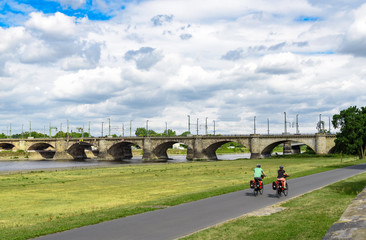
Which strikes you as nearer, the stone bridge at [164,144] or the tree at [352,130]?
the tree at [352,130]

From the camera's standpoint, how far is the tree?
3246 inches

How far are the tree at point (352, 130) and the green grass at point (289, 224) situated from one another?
225ft

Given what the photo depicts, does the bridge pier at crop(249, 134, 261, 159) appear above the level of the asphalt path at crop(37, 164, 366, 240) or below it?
above

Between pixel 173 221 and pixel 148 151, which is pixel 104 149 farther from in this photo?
pixel 173 221

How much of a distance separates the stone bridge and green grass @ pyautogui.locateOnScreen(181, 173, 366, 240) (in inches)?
3428

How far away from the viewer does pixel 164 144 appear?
131 meters

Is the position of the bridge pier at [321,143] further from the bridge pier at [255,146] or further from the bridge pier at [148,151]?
the bridge pier at [148,151]

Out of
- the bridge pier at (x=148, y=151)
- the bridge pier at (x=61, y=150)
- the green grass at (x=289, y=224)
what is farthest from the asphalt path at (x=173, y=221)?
the bridge pier at (x=61, y=150)

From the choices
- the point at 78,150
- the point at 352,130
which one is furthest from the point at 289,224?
the point at 78,150

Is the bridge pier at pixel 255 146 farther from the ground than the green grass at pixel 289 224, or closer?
farther from the ground

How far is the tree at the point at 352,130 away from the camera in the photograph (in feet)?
270

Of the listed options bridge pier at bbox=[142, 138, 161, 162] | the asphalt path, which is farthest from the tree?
the asphalt path

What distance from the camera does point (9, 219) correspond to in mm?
18656

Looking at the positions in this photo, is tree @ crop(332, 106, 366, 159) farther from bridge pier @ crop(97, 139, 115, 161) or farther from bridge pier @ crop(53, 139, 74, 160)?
bridge pier @ crop(53, 139, 74, 160)
